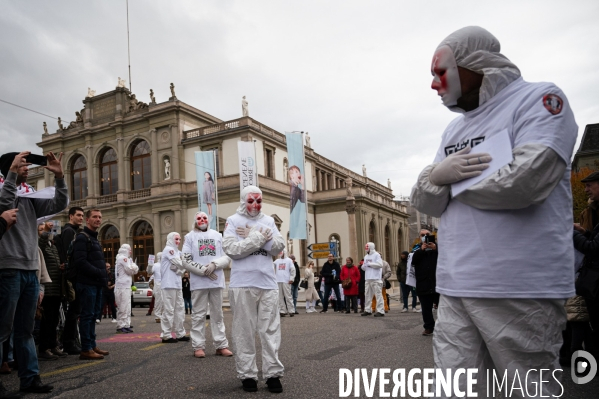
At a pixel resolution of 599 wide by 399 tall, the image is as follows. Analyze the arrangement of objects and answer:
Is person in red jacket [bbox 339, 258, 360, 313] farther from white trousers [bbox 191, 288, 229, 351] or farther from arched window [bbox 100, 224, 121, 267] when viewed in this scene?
arched window [bbox 100, 224, 121, 267]

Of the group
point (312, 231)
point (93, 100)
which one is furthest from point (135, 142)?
point (312, 231)

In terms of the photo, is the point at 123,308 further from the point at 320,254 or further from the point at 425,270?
the point at 320,254

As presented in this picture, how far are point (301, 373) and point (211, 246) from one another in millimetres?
3044

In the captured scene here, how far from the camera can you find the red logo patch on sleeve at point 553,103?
6.91 ft

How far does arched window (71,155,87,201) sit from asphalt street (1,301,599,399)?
37046 millimetres

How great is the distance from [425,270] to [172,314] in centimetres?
484

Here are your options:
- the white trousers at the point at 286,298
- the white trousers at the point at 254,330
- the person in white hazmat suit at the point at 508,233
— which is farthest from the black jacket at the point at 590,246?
the white trousers at the point at 286,298

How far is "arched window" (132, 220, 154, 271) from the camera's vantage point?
125 feet

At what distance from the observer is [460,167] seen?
2.23 metres

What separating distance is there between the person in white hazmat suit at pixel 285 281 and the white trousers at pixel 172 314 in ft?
22.2

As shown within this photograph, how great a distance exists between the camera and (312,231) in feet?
146

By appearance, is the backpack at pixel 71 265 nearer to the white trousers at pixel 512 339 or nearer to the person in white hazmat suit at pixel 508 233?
the person in white hazmat suit at pixel 508 233

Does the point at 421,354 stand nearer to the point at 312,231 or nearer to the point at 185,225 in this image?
the point at 185,225

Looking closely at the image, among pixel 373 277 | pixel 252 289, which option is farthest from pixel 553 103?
pixel 373 277
